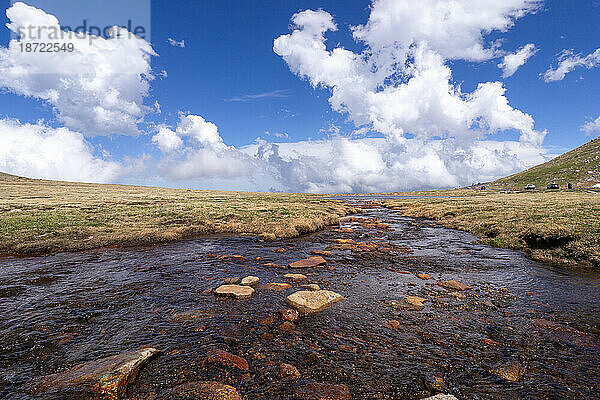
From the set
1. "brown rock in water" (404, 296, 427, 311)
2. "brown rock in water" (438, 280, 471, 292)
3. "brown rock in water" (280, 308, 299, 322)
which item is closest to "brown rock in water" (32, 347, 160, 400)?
"brown rock in water" (280, 308, 299, 322)

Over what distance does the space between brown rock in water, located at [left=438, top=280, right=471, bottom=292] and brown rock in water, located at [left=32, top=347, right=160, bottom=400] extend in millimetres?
15248

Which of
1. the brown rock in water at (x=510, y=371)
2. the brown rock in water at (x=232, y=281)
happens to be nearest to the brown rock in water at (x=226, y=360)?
the brown rock in water at (x=232, y=281)

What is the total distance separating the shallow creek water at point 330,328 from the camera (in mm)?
7602

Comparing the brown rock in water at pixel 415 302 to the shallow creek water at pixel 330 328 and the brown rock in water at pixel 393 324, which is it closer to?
the shallow creek water at pixel 330 328

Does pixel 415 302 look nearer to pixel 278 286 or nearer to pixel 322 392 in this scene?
pixel 278 286

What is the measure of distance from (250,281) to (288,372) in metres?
7.83

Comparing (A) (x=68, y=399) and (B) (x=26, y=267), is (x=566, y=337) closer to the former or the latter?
(A) (x=68, y=399)

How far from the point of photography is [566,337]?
973 centimetres

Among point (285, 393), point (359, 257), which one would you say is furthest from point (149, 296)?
point (359, 257)

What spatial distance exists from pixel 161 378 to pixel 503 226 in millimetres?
34919

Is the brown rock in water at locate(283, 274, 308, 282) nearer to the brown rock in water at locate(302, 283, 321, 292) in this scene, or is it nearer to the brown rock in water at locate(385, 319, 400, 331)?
the brown rock in water at locate(302, 283, 321, 292)

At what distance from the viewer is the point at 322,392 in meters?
7.12

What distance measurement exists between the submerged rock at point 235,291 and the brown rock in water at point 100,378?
5.43 metres

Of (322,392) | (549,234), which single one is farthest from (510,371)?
(549,234)
